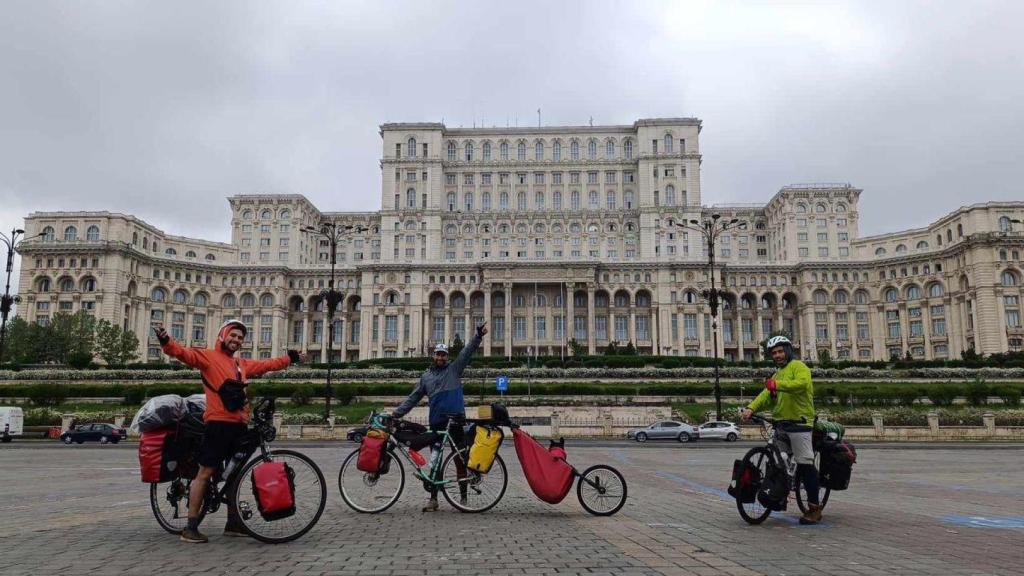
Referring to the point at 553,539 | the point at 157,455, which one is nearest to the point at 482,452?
the point at 553,539

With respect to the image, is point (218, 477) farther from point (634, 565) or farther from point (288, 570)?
point (634, 565)

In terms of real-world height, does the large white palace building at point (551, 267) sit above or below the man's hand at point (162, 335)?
above

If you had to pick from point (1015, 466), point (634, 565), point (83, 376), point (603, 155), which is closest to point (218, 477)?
point (634, 565)

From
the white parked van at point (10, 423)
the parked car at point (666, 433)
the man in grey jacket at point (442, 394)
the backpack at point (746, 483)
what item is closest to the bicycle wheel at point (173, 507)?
the man in grey jacket at point (442, 394)

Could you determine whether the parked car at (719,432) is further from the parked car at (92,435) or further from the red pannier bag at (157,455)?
the red pannier bag at (157,455)

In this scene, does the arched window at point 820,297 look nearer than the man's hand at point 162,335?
No

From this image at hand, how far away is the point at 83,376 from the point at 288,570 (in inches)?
2586

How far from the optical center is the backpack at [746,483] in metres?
8.29

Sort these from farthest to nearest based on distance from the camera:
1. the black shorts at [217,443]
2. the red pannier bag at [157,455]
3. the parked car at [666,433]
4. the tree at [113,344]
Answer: the tree at [113,344] < the parked car at [666,433] < the red pannier bag at [157,455] < the black shorts at [217,443]

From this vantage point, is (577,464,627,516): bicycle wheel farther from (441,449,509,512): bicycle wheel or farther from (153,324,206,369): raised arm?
(153,324,206,369): raised arm

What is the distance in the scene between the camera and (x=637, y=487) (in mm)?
12961

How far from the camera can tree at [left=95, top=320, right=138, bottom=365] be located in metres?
73.9

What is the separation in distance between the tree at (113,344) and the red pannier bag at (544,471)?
77.4 meters

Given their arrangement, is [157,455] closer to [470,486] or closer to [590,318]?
[470,486]
